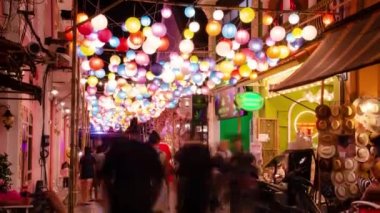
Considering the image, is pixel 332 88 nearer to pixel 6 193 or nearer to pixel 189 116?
pixel 6 193

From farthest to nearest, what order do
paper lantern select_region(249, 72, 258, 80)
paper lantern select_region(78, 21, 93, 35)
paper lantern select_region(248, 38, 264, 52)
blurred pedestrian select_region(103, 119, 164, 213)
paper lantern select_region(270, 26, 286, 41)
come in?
paper lantern select_region(249, 72, 258, 80) < paper lantern select_region(248, 38, 264, 52) < paper lantern select_region(270, 26, 286, 41) < paper lantern select_region(78, 21, 93, 35) < blurred pedestrian select_region(103, 119, 164, 213)

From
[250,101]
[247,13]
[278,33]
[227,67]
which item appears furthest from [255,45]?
[250,101]

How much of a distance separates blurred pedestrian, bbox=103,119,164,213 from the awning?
3.17 meters

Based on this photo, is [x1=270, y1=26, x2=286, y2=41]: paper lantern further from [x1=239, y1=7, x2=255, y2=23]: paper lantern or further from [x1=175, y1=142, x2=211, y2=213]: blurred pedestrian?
[x1=175, y1=142, x2=211, y2=213]: blurred pedestrian

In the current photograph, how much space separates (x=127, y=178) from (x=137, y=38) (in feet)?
25.1

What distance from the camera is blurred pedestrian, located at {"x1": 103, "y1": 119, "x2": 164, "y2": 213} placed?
6887 mm

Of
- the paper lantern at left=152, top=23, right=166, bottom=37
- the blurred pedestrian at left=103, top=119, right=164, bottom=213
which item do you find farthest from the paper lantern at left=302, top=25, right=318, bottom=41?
the blurred pedestrian at left=103, top=119, right=164, bottom=213

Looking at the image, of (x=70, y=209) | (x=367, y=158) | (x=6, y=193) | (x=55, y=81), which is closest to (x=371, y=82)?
(x=367, y=158)

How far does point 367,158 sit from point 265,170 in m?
5.13

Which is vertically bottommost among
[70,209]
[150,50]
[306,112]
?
[70,209]

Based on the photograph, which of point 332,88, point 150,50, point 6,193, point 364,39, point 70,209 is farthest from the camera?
point 332,88

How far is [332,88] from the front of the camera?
16250 millimetres

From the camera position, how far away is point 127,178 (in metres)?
6.89

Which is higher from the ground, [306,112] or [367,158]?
[306,112]
